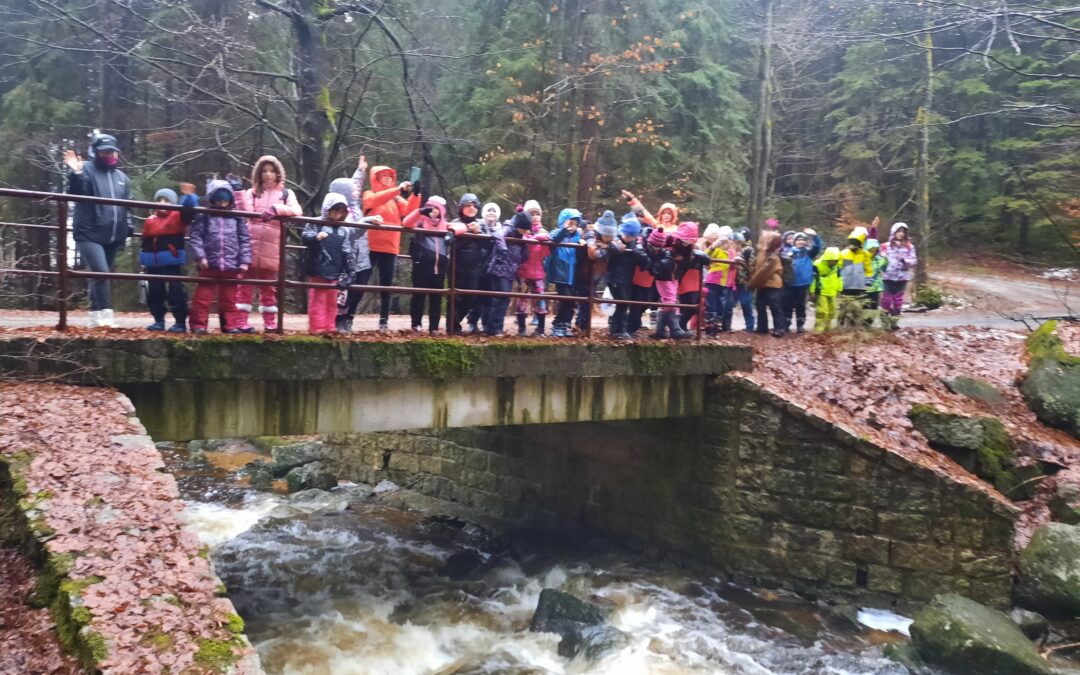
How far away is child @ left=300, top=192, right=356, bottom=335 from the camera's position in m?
6.84

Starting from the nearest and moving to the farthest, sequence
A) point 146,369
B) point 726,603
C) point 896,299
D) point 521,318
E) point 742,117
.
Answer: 1. point 146,369
2. point 726,603
3. point 521,318
4. point 896,299
5. point 742,117

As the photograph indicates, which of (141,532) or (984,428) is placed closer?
(141,532)

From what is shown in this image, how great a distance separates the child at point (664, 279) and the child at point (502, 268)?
1.66 m

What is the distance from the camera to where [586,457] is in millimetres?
10883

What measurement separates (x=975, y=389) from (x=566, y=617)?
6.47 metres

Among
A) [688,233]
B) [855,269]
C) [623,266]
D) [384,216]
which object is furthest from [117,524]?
[855,269]

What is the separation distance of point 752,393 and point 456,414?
3.64 m

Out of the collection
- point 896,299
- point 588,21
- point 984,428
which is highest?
point 588,21

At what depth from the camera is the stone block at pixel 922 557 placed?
781cm

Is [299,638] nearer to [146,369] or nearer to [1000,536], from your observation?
[146,369]

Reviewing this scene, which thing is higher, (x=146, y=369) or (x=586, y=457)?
(x=146, y=369)

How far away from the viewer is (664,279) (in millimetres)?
9102

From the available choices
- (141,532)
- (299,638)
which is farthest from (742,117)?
(141,532)

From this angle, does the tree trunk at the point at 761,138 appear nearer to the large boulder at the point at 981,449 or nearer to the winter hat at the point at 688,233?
the winter hat at the point at 688,233
